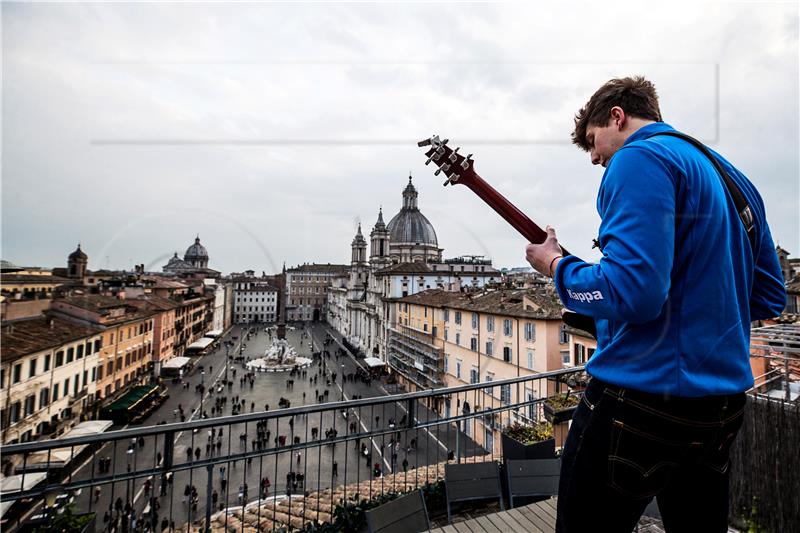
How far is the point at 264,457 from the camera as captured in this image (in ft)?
88.2

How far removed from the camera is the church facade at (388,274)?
55.8 m

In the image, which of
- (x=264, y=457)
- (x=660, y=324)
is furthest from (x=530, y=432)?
(x=264, y=457)

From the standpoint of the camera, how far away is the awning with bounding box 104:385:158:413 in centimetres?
2857

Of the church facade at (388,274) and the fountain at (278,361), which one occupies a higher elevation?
the church facade at (388,274)

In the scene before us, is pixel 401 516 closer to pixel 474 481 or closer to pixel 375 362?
pixel 474 481

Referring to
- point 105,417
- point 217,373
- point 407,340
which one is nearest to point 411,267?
point 407,340

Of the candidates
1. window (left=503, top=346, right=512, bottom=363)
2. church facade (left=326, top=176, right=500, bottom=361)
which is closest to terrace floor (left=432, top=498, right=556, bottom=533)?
window (left=503, top=346, right=512, bottom=363)

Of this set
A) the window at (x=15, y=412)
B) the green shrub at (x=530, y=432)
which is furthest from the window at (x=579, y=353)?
the window at (x=15, y=412)

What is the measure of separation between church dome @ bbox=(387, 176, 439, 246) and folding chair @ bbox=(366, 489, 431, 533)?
85986mm

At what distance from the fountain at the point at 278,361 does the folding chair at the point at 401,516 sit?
47.1 m

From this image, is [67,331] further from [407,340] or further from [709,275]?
[709,275]

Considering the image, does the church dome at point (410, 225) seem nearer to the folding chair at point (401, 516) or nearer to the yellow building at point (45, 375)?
the yellow building at point (45, 375)

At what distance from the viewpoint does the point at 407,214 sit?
93625 millimetres

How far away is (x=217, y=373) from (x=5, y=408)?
99.4ft
